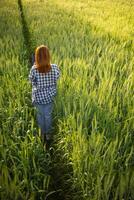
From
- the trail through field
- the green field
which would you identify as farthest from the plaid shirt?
the trail through field

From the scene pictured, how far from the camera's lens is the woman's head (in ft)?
9.97

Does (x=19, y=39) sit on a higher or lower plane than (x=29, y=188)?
higher

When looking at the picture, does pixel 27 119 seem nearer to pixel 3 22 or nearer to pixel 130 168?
pixel 130 168

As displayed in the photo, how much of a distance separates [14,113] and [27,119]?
0.58 ft

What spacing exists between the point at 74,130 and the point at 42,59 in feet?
2.31

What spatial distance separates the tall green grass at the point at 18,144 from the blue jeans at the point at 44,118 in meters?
0.07

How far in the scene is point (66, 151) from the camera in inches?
110

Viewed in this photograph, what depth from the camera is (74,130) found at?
2.68 meters

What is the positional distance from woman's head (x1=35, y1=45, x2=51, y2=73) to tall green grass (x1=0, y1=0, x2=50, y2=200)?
335 mm

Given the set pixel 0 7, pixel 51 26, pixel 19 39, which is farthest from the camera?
pixel 0 7

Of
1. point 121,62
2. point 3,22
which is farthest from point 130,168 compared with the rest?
point 3,22

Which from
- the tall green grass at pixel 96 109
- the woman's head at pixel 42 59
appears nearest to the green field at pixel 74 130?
the tall green grass at pixel 96 109

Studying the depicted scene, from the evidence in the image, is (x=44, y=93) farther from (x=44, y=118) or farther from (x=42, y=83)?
(x=44, y=118)

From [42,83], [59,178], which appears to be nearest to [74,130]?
[59,178]
